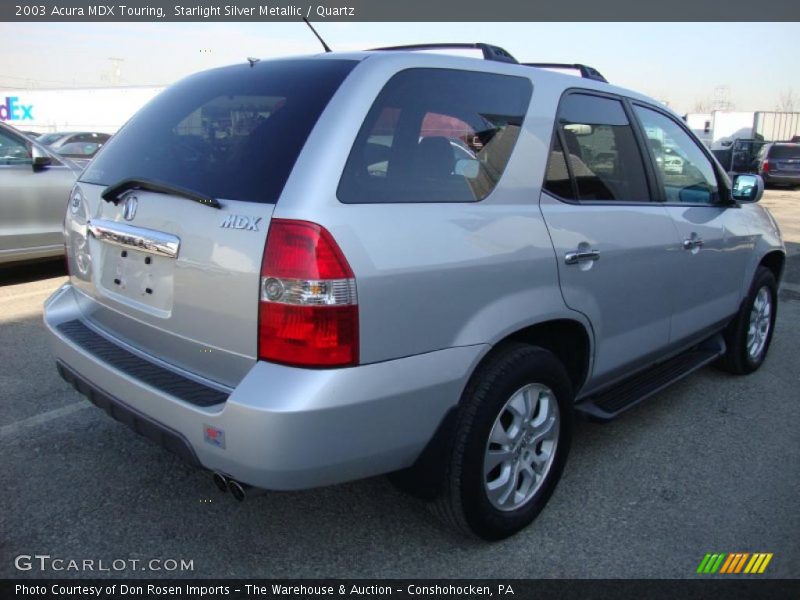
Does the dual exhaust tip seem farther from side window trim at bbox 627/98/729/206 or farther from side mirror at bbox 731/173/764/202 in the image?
side mirror at bbox 731/173/764/202

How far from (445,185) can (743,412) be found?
2.74m

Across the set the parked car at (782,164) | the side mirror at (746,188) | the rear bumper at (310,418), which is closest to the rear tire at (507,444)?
the rear bumper at (310,418)

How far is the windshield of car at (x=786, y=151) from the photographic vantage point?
22719 mm

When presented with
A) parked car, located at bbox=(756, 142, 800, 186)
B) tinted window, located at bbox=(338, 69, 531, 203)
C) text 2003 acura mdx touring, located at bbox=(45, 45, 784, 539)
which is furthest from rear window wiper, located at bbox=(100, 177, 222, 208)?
parked car, located at bbox=(756, 142, 800, 186)

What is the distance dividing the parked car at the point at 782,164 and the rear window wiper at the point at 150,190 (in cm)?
2484

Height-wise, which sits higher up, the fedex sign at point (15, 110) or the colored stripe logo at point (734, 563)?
the fedex sign at point (15, 110)

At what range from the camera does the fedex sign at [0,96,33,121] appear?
46.0 metres

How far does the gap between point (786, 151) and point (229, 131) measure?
25.2 metres

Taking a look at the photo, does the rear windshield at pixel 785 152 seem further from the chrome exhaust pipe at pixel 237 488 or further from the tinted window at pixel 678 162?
the chrome exhaust pipe at pixel 237 488

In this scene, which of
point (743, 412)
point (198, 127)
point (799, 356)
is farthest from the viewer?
point (799, 356)

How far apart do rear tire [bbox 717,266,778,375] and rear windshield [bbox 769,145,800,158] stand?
21.3 meters

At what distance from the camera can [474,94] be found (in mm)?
2508
